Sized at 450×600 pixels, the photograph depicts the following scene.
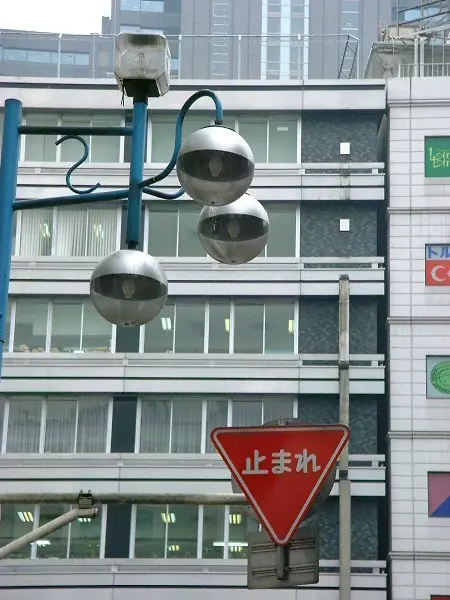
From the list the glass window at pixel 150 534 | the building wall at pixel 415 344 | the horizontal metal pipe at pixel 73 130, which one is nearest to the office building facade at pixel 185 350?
the glass window at pixel 150 534

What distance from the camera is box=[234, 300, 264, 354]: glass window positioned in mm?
39688

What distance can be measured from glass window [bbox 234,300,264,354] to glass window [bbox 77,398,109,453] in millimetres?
4318

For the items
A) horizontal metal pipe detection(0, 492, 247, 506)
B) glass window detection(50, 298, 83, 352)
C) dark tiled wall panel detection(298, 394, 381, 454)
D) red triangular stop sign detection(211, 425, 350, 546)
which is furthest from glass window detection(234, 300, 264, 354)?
red triangular stop sign detection(211, 425, 350, 546)

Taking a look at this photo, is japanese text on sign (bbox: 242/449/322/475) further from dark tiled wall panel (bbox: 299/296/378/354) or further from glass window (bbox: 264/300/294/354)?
dark tiled wall panel (bbox: 299/296/378/354)

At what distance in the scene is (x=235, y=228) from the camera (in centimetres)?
1065

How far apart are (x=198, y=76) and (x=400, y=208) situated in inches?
699

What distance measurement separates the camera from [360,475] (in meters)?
38.0

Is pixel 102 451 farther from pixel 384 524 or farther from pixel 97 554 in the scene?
pixel 384 524

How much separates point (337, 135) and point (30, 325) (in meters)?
11.1

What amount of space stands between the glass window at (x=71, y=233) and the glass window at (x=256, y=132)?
555 centimetres

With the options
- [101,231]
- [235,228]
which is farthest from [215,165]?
[101,231]

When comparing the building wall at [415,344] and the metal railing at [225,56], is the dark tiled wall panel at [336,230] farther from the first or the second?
the metal railing at [225,56]

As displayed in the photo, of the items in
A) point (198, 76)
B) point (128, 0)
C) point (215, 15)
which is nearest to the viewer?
point (198, 76)

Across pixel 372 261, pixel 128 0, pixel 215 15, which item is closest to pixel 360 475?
pixel 372 261
